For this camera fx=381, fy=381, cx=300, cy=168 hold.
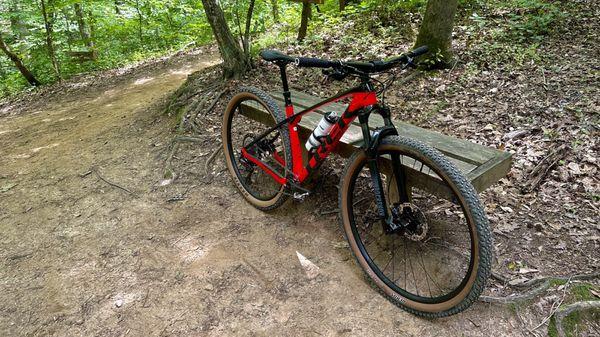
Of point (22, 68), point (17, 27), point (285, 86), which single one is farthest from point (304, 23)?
point (17, 27)

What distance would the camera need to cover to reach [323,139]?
9.64 feet

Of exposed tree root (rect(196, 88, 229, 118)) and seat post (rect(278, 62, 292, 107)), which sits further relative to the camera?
exposed tree root (rect(196, 88, 229, 118))

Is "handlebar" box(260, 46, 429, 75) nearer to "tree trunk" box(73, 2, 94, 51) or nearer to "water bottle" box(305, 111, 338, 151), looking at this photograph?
"water bottle" box(305, 111, 338, 151)

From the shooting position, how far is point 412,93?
5406 mm

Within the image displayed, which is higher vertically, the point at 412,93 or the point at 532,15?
the point at 532,15

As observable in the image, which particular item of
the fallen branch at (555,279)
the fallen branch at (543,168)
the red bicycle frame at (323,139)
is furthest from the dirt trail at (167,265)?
the fallen branch at (543,168)

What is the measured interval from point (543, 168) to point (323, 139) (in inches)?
91.6

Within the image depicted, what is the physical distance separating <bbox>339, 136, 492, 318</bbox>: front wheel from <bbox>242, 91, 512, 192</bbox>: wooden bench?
0.93 feet

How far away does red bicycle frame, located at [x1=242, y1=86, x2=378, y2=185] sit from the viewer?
252 cm

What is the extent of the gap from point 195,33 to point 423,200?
47.0 feet

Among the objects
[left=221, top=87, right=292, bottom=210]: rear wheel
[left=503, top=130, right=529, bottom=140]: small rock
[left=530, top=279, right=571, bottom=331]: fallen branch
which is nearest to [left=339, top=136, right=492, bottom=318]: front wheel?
[left=530, top=279, right=571, bottom=331]: fallen branch

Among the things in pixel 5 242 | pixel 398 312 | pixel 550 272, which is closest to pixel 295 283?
pixel 398 312

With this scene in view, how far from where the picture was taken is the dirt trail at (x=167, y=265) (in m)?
2.59

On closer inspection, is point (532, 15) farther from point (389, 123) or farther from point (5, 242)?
point (5, 242)
